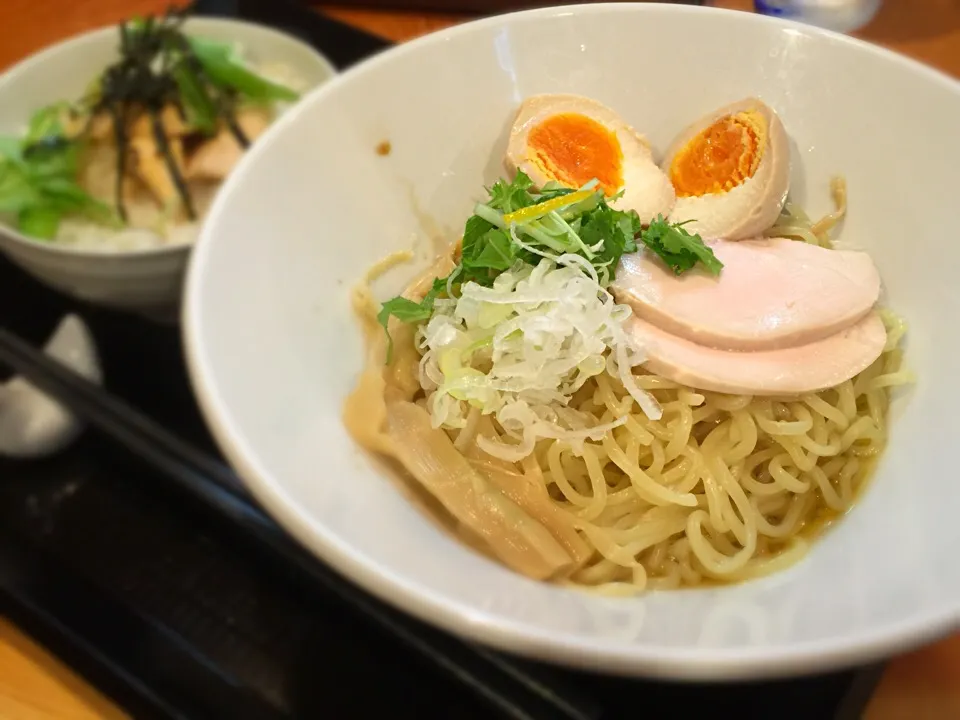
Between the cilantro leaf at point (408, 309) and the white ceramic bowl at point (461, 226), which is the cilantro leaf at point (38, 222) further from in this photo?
the cilantro leaf at point (408, 309)

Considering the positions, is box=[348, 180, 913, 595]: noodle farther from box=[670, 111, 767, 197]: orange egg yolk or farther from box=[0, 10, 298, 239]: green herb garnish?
box=[0, 10, 298, 239]: green herb garnish

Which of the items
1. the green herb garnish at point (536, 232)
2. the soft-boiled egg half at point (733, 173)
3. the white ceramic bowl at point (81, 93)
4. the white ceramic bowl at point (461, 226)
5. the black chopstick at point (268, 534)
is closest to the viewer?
the white ceramic bowl at point (461, 226)

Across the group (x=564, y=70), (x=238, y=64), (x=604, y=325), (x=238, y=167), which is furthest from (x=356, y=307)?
(x=238, y=64)

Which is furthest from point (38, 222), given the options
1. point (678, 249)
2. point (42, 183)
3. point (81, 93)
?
point (678, 249)

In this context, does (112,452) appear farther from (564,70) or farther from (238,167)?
(564,70)

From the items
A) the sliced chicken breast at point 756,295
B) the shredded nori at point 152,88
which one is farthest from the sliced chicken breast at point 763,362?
the shredded nori at point 152,88

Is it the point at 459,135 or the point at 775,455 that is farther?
the point at 459,135
